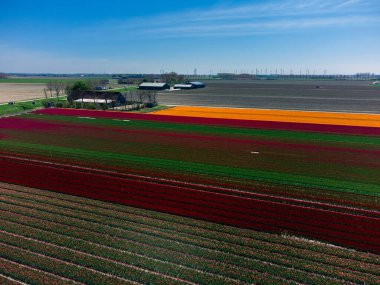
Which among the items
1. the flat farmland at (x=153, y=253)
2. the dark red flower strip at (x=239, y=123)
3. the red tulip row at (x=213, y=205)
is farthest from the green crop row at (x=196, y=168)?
the dark red flower strip at (x=239, y=123)

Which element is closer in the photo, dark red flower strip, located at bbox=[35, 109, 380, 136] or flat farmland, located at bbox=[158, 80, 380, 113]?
dark red flower strip, located at bbox=[35, 109, 380, 136]

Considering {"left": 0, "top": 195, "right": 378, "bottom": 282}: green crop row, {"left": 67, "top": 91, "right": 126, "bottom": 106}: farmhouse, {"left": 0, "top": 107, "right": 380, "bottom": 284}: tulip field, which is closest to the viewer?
{"left": 0, "top": 195, "right": 378, "bottom": 282}: green crop row

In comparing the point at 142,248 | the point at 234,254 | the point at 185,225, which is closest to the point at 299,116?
the point at 185,225

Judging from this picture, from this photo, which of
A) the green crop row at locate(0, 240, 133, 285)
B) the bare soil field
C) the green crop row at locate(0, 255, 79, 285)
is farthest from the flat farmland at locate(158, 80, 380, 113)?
the green crop row at locate(0, 255, 79, 285)

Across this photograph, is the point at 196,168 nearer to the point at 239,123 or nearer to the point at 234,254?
the point at 234,254

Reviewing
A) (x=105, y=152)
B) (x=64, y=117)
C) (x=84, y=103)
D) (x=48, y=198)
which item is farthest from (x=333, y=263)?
(x=84, y=103)

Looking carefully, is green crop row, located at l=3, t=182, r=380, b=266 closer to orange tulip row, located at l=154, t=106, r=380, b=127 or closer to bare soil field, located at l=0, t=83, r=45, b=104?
orange tulip row, located at l=154, t=106, r=380, b=127

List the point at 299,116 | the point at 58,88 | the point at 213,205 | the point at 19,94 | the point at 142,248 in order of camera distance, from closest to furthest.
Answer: the point at 142,248 < the point at 213,205 < the point at 299,116 < the point at 58,88 < the point at 19,94
